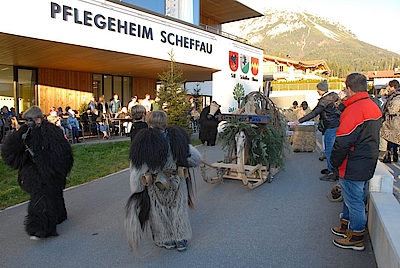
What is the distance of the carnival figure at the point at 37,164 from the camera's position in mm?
4590

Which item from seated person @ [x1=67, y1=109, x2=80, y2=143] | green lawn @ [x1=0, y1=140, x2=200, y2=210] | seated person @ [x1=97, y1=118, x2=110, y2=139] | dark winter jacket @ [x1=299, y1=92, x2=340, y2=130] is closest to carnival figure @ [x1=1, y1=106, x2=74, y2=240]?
green lawn @ [x1=0, y1=140, x2=200, y2=210]

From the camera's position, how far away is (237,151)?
23.1ft

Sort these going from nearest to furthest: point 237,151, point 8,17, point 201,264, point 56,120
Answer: point 201,264, point 237,151, point 8,17, point 56,120

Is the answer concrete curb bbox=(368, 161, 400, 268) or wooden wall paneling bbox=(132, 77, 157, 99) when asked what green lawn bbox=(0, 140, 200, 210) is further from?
wooden wall paneling bbox=(132, 77, 157, 99)

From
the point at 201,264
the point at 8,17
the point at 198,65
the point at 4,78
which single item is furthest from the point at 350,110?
the point at 4,78

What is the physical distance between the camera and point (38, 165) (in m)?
4.63

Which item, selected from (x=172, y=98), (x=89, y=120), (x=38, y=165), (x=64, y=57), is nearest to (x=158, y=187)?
(x=38, y=165)

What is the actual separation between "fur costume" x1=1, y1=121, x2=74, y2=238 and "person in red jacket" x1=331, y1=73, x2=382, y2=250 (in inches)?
143

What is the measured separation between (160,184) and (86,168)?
5.92 metres

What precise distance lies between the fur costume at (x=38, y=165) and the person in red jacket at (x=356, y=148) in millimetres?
3630

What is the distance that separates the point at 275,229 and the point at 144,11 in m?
11.7

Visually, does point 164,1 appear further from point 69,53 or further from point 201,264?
point 201,264

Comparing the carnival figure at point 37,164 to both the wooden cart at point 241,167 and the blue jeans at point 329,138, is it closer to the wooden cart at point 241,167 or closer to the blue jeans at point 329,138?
the wooden cart at point 241,167

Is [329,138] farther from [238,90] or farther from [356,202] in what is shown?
[238,90]
